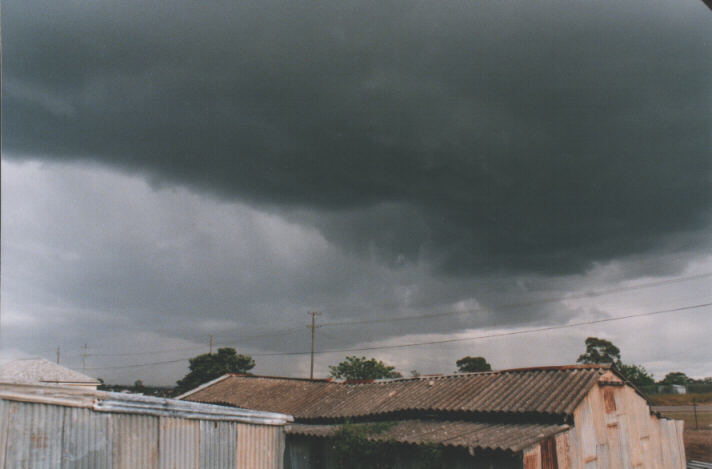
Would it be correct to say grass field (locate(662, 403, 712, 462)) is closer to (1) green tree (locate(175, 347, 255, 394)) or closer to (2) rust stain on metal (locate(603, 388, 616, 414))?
(2) rust stain on metal (locate(603, 388, 616, 414))

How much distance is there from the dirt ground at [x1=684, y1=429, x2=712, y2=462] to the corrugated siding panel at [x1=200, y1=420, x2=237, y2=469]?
83.2 ft

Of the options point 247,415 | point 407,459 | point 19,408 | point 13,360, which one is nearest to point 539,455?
point 407,459

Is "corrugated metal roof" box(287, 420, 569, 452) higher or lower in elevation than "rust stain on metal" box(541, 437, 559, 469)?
higher

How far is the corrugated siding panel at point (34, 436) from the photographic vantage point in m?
9.50

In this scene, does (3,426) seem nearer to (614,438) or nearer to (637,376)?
(614,438)

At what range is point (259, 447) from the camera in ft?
48.4

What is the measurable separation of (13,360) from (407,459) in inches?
1463

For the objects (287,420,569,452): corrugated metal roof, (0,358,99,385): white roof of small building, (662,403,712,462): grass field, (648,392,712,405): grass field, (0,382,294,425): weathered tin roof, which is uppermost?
(0,358,99,385): white roof of small building

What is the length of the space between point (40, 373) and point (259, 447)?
29138mm

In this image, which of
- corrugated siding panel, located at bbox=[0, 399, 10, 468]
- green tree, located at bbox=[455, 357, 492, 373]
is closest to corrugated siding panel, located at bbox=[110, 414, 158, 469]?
corrugated siding panel, located at bbox=[0, 399, 10, 468]

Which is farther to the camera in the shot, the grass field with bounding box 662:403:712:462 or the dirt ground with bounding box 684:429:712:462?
the grass field with bounding box 662:403:712:462

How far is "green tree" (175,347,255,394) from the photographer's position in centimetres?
5350

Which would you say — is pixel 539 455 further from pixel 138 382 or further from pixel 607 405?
pixel 138 382

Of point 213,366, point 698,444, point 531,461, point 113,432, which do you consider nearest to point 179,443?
point 113,432
